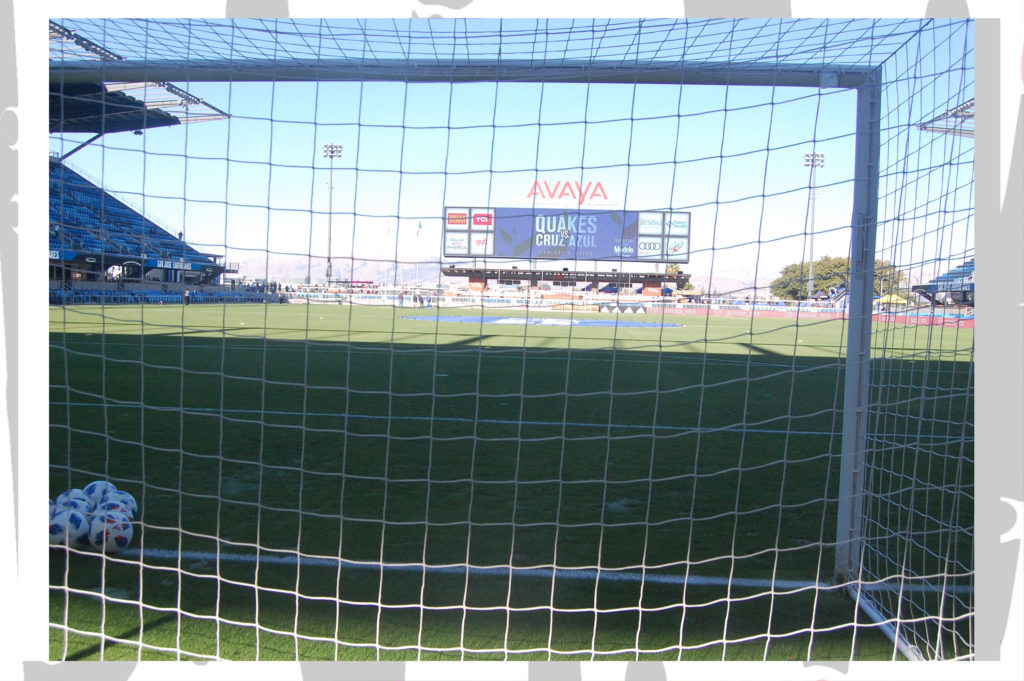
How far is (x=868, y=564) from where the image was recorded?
314cm

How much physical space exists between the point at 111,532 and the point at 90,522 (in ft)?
0.48

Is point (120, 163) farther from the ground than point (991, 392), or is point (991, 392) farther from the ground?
point (120, 163)

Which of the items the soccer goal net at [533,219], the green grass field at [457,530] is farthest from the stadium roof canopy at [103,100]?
the green grass field at [457,530]

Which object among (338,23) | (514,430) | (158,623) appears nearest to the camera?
(158,623)

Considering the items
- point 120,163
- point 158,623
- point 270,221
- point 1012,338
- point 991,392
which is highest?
point 120,163

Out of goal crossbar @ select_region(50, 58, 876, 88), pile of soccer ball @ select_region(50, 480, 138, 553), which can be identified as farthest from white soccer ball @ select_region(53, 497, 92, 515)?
goal crossbar @ select_region(50, 58, 876, 88)

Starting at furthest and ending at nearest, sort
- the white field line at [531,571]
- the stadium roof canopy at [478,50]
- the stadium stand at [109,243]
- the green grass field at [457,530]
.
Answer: the stadium stand at [109,243] < the white field line at [531,571] < the stadium roof canopy at [478,50] < the green grass field at [457,530]

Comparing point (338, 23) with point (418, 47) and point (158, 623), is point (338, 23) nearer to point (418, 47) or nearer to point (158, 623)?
point (418, 47)

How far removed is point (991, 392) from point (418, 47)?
8.16 feet

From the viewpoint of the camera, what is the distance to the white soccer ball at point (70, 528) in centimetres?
308

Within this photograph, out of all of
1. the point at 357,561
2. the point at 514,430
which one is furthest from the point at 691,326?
the point at 357,561

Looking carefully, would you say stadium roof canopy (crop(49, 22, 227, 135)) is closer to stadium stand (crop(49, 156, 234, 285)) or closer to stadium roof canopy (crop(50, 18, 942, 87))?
stadium roof canopy (crop(50, 18, 942, 87))

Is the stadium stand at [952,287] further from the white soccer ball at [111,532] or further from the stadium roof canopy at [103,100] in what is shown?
the white soccer ball at [111,532]

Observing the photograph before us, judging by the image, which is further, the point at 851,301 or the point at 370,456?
the point at 370,456
